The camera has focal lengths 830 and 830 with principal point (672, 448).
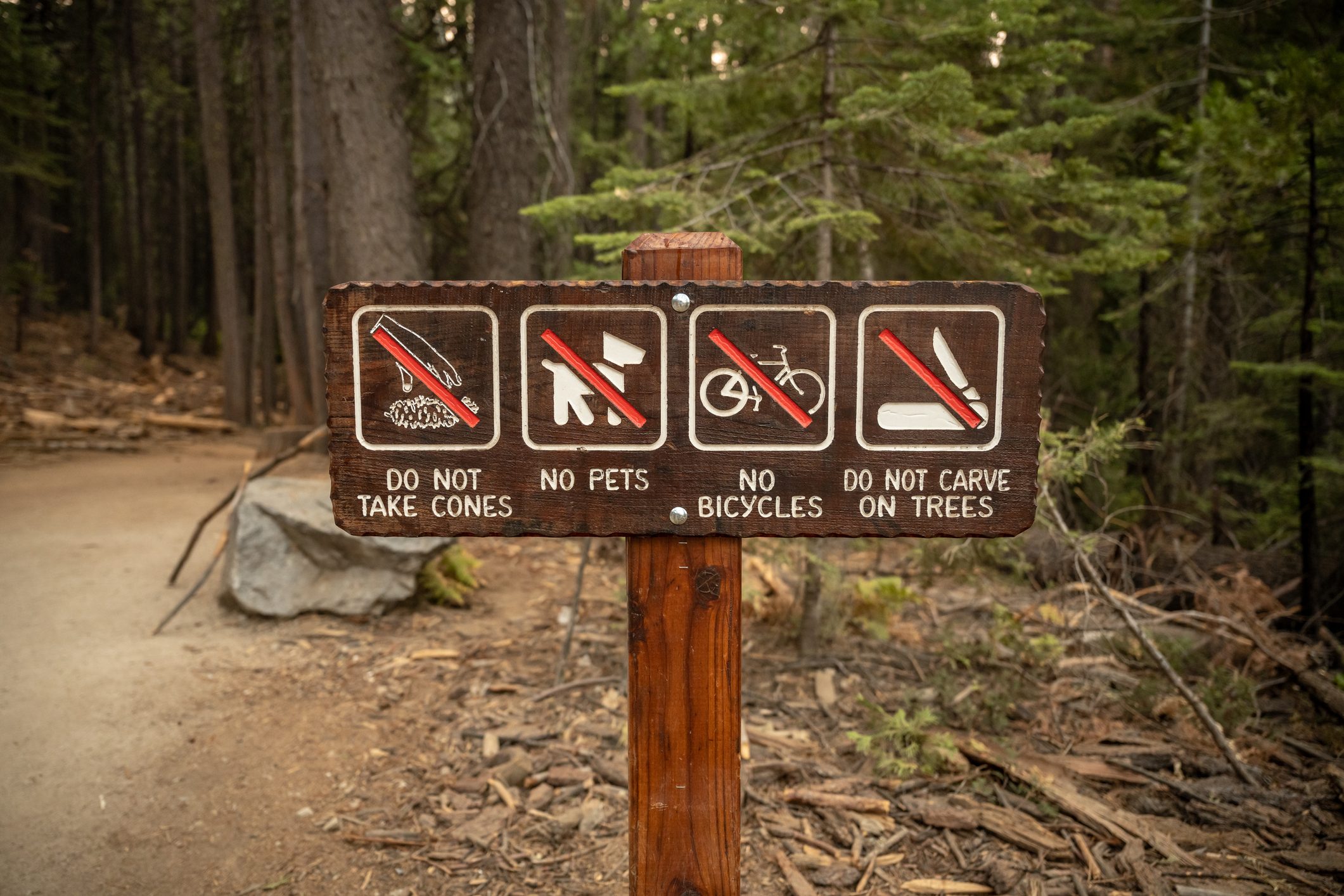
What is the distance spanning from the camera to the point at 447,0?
31.9 feet

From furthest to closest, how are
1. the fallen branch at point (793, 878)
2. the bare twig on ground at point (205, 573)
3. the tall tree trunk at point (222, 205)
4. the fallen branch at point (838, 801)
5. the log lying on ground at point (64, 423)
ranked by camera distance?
1. the tall tree trunk at point (222, 205)
2. the log lying on ground at point (64, 423)
3. the bare twig on ground at point (205, 573)
4. the fallen branch at point (838, 801)
5. the fallen branch at point (793, 878)

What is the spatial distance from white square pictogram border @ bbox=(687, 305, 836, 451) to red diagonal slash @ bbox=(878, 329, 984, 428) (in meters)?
0.14

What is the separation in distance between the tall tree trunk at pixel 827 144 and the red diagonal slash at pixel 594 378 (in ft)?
11.0

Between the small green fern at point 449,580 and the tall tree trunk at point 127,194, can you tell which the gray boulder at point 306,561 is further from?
the tall tree trunk at point 127,194

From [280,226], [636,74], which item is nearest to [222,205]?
[280,226]

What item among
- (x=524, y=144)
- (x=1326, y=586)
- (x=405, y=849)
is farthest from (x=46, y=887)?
(x=1326, y=586)

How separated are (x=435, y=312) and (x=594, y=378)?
1.36 feet

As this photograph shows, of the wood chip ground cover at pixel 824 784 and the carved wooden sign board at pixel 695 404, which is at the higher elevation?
the carved wooden sign board at pixel 695 404

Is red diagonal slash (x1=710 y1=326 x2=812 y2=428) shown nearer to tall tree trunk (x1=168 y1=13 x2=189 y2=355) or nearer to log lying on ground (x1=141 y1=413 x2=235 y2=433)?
log lying on ground (x1=141 y1=413 x2=235 y2=433)

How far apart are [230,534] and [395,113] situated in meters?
4.21

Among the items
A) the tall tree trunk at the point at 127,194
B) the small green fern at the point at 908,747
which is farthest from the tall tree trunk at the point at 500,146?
the tall tree trunk at the point at 127,194

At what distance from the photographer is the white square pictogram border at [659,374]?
76.8 inches

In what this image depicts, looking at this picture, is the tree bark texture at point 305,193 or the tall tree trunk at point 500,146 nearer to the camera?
the tall tree trunk at point 500,146

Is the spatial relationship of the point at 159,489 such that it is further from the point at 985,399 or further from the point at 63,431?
the point at 985,399
